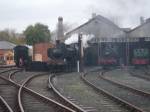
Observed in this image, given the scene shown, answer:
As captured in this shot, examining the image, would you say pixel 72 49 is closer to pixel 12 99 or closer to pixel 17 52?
pixel 17 52

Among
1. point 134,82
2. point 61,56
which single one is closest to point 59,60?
point 61,56

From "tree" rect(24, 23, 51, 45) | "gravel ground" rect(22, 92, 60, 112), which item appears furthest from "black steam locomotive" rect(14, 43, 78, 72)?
"tree" rect(24, 23, 51, 45)

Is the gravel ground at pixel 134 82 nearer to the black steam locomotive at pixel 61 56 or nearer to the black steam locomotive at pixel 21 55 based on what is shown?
the black steam locomotive at pixel 61 56

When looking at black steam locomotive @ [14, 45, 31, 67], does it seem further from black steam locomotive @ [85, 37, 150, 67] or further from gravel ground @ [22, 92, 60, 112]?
gravel ground @ [22, 92, 60, 112]

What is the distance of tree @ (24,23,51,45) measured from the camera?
7306cm

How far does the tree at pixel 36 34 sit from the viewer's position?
7306 centimetres

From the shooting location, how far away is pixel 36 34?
73062mm

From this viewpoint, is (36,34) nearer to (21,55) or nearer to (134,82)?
(21,55)

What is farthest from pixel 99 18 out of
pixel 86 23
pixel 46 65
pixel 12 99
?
pixel 12 99

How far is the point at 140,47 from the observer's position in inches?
1416

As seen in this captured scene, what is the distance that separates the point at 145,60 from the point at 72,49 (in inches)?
307

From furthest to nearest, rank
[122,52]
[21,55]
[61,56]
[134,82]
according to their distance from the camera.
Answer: [21,55], [122,52], [61,56], [134,82]

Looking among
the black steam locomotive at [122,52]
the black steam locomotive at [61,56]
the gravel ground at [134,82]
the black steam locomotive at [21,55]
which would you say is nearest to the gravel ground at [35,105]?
the gravel ground at [134,82]

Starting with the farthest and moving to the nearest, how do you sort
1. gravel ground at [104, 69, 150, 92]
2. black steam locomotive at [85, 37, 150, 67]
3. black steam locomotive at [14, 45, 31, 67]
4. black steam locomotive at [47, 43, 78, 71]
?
black steam locomotive at [14, 45, 31, 67] → black steam locomotive at [85, 37, 150, 67] → black steam locomotive at [47, 43, 78, 71] → gravel ground at [104, 69, 150, 92]
